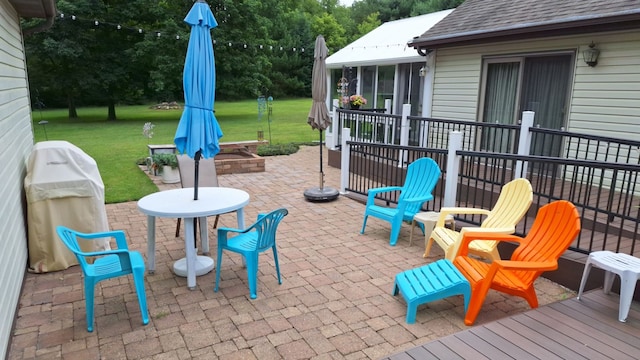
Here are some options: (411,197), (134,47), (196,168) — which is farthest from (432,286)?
(134,47)

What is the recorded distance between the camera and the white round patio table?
376cm

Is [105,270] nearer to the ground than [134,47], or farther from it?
nearer to the ground

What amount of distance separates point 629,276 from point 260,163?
7.11 m

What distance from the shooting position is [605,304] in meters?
3.28

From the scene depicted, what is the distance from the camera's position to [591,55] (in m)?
5.95

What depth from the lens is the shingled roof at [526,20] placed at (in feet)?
18.2

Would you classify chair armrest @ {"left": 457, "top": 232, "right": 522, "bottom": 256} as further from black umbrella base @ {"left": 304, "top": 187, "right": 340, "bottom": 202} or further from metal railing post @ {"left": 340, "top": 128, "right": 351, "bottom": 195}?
metal railing post @ {"left": 340, "top": 128, "right": 351, "bottom": 195}

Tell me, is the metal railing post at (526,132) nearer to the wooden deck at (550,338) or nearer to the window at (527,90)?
the window at (527,90)

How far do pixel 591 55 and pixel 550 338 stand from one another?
473 cm

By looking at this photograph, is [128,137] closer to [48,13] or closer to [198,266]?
[48,13]

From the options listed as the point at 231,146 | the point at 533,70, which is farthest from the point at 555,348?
the point at 231,146

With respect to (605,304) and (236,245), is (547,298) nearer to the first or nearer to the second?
(605,304)

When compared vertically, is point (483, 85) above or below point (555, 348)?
above

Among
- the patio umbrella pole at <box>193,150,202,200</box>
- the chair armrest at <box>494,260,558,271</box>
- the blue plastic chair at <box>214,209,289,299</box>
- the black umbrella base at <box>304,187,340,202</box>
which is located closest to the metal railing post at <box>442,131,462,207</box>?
the chair armrest at <box>494,260,558,271</box>
